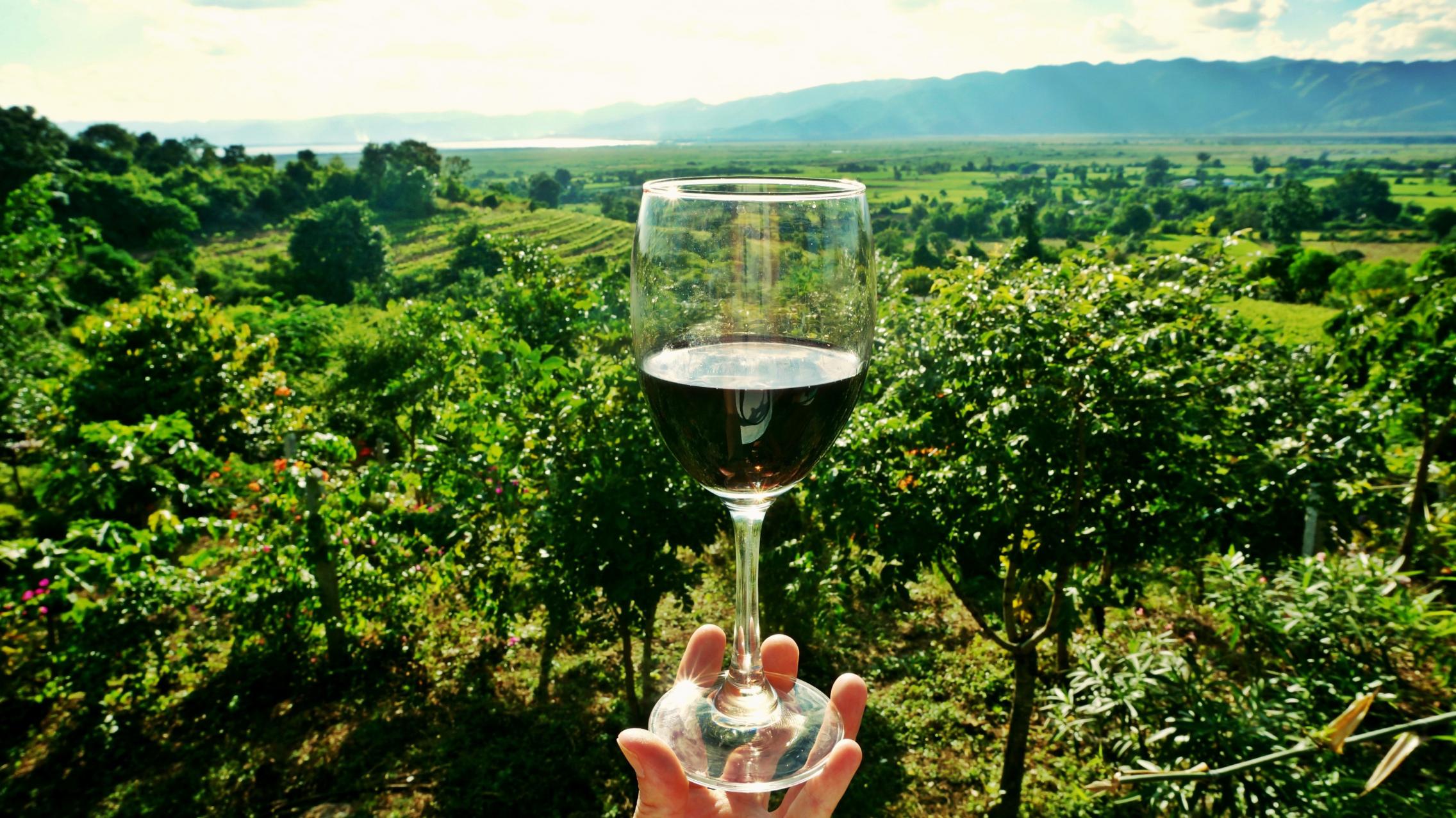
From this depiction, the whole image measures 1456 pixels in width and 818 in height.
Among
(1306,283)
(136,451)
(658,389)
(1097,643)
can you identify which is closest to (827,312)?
(658,389)

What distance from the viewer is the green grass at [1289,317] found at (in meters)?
4.52

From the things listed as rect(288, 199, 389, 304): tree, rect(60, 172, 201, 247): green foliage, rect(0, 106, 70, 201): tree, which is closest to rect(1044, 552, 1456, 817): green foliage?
rect(288, 199, 389, 304): tree

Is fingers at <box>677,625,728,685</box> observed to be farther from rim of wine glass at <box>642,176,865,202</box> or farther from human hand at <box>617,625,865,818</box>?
rim of wine glass at <box>642,176,865,202</box>

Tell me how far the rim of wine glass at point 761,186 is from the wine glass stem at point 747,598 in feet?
1.29

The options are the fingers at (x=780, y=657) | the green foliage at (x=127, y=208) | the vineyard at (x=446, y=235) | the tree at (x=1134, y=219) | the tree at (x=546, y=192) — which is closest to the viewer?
the fingers at (x=780, y=657)

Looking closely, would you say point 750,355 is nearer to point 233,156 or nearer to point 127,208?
point 127,208

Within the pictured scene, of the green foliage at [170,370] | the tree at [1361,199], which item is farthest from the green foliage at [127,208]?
the tree at [1361,199]

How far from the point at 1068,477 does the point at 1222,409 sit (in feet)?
2.25

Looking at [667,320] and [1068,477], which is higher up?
[667,320]

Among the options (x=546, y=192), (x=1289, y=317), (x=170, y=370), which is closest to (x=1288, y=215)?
(x=1289, y=317)

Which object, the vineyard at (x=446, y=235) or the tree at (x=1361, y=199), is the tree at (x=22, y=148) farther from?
the tree at (x=1361, y=199)

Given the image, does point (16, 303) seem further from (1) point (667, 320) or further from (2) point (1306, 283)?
(2) point (1306, 283)

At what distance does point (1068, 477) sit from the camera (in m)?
3.45

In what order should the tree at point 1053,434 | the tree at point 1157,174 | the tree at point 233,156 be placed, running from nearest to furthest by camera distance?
the tree at point 1053,434, the tree at point 233,156, the tree at point 1157,174
